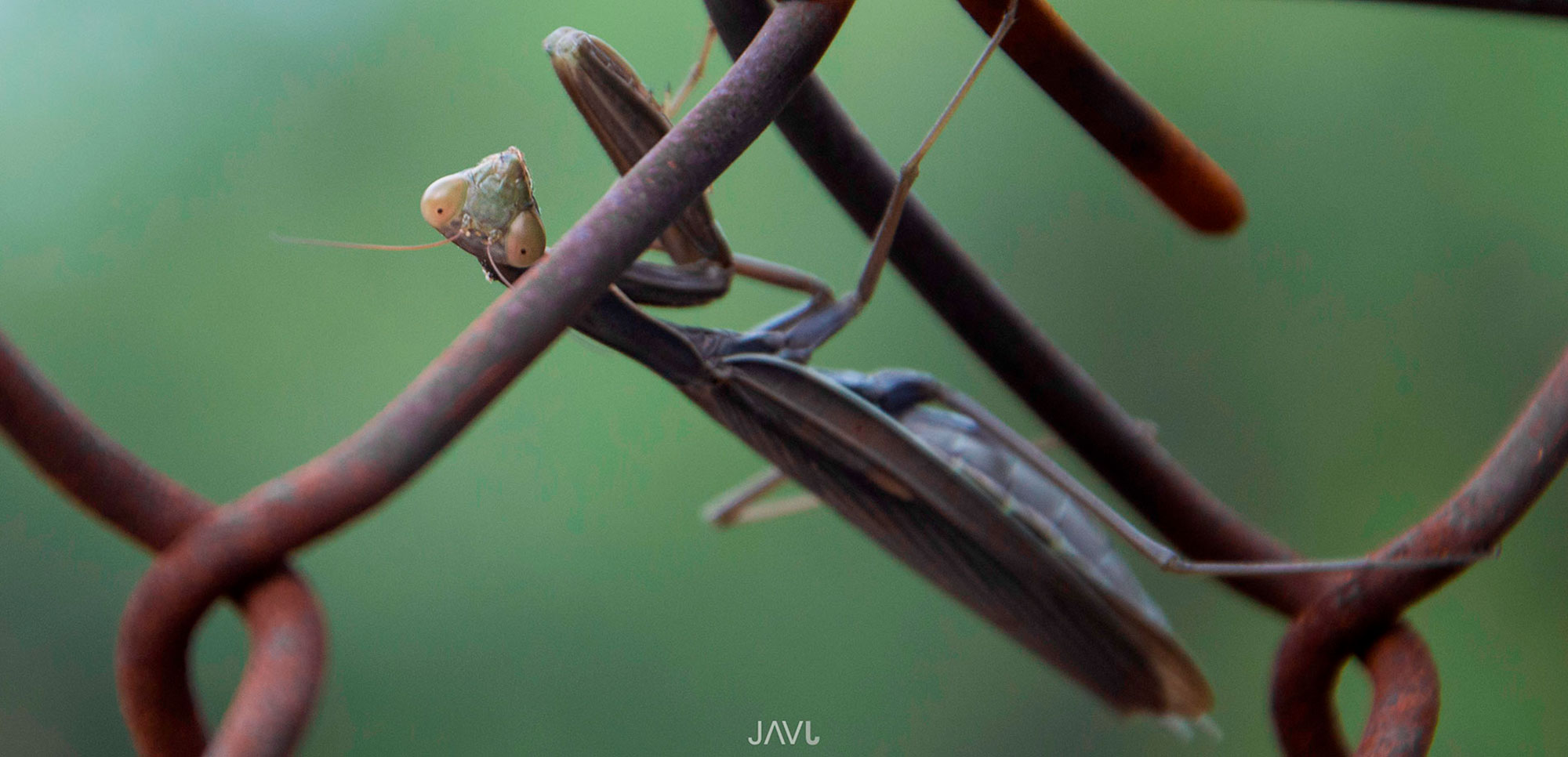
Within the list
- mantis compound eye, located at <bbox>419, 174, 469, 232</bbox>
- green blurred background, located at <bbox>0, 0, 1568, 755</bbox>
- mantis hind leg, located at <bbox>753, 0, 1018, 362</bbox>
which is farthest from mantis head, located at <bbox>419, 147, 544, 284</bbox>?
green blurred background, located at <bbox>0, 0, 1568, 755</bbox>

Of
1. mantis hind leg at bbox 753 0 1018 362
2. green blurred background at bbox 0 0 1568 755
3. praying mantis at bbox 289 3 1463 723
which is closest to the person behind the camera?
mantis hind leg at bbox 753 0 1018 362

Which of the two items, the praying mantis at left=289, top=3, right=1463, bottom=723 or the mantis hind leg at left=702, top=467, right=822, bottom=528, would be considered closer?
the praying mantis at left=289, top=3, right=1463, bottom=723

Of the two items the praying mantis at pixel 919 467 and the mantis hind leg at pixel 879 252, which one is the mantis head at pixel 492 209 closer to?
the praying mantis at pixel 919 467

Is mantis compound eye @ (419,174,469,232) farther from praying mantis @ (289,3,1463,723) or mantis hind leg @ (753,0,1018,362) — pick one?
mantis hind leg @ (753,0,1018,362)

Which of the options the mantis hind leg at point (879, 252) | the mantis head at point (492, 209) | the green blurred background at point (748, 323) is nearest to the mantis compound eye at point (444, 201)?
the mantis head at point (492, 209)

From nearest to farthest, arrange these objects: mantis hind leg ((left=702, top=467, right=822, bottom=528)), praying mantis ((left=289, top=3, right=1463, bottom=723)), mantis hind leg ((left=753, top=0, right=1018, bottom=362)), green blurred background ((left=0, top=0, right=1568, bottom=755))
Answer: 1. mantis hind leg ((left=753, top=0, right=1018, bottom=362))
2. praying mantis ((left=289, top=3, right=1463, bottom=723))
3. mantis hind leg ((left=702, top=467, right=822, bottom=528))
4. green blurred background ((left=0, top=0, right=1568, bottom=755))

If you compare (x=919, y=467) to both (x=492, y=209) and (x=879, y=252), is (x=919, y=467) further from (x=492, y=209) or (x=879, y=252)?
(x=492, y=209)
